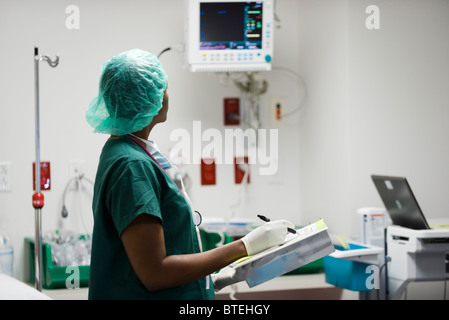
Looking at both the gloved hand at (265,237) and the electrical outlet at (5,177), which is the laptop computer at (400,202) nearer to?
the gloved hand at (265,237)

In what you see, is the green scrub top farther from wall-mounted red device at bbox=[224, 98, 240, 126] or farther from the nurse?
wall-mounted red device at bbox=[224, 98, 240, 126]

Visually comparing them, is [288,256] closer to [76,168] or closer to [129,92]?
[129,92]

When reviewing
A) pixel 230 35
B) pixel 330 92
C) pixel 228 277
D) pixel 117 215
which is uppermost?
pixel 230 35

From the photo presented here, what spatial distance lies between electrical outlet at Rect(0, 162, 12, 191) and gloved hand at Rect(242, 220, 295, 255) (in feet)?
5.49

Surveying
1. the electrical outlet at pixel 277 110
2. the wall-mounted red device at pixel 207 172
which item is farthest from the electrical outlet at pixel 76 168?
the electrical outlet at pixel 277 110

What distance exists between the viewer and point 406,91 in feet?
9.30

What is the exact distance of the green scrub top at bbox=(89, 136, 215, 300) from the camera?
1.32m

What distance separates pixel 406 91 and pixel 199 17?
1.02m

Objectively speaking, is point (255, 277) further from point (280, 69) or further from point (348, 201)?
point (280, 69)

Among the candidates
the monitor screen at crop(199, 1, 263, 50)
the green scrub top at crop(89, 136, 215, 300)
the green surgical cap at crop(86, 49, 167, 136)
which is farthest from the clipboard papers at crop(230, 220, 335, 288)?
the monitor screen at crop(199, 1, 263, 50)

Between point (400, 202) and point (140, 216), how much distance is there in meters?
1.49

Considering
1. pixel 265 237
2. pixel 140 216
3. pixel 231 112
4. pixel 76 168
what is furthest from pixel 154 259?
pixel 231 112

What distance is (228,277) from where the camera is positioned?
1.61 metres
